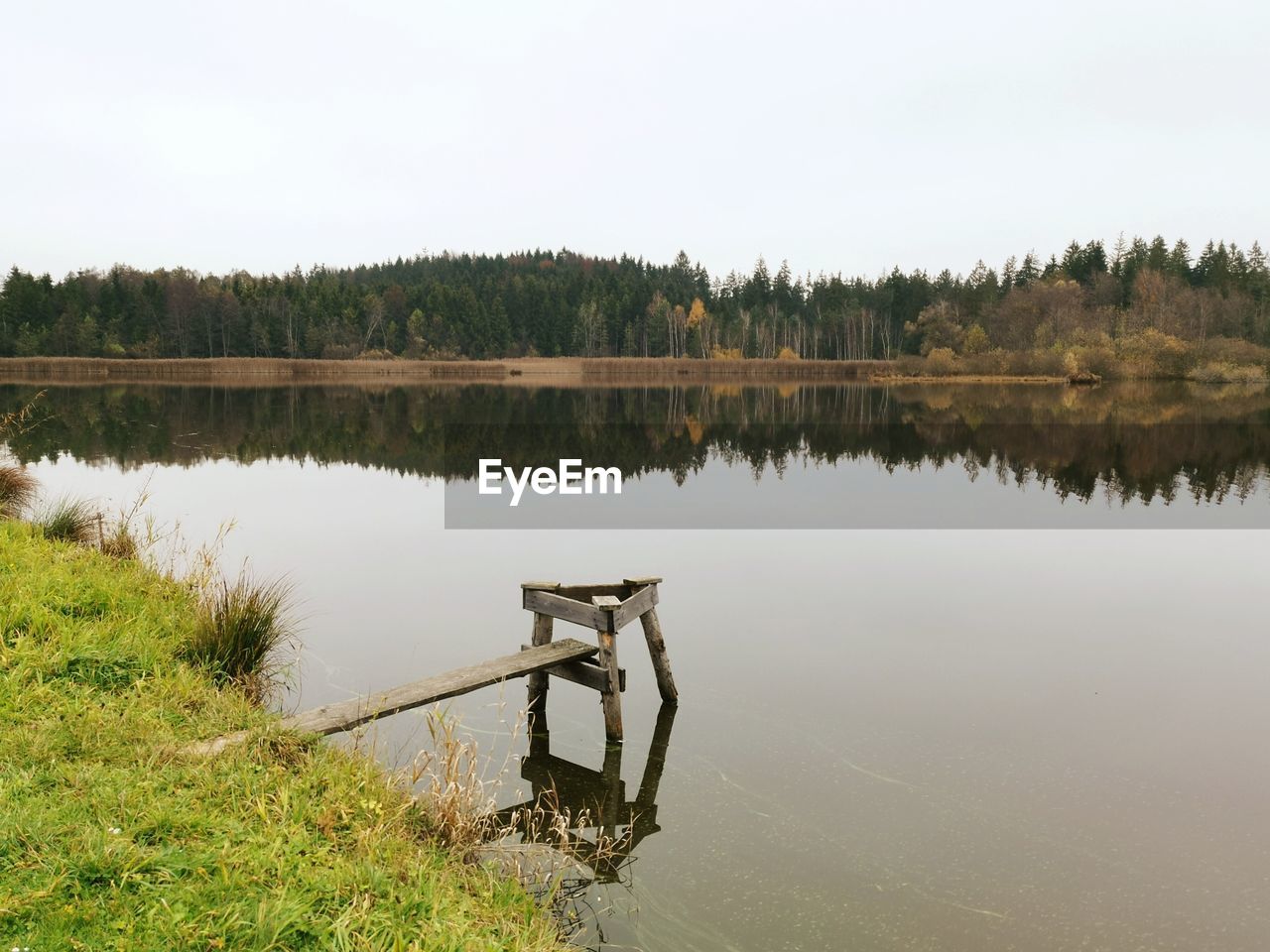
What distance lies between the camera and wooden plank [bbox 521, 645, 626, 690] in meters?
7.99

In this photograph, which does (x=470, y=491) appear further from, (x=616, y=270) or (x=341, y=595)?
(x=616, y=270)

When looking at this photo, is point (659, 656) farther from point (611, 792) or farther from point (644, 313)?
point (644, 313)

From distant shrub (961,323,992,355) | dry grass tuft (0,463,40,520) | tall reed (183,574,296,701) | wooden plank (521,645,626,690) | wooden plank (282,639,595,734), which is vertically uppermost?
distant shrub (961,323,992,355)

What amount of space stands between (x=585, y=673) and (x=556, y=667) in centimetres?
29

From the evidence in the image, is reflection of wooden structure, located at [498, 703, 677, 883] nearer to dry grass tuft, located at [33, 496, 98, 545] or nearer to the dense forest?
dry grass tuft, located at [33, 496, 98, 545]

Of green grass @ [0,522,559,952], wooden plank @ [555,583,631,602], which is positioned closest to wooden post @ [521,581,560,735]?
wooden plank @ [555,583,631,602]

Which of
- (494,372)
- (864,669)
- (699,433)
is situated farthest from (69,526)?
(494,372)

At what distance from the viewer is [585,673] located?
322 inches

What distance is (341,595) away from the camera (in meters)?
12.0

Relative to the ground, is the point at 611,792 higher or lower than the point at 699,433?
lower

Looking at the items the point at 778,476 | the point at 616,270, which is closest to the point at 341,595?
the point at 778,476

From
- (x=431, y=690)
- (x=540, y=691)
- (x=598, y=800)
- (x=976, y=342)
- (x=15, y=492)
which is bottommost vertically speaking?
(x=598, y=800)

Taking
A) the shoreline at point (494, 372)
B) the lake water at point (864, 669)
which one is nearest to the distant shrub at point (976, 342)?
the shoreline at point (494, 372)

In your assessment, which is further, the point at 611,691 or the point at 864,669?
the point at 864,669
